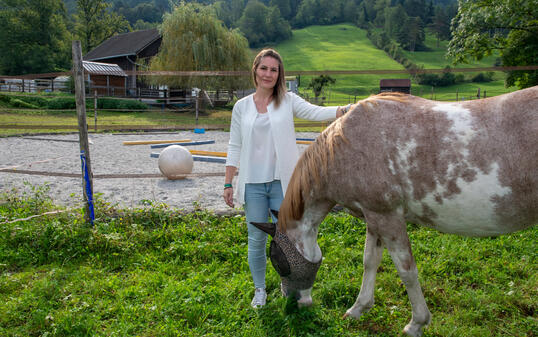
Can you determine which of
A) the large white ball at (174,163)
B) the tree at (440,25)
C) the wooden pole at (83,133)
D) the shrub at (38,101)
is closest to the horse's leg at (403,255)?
the wooden pole at (83,133)

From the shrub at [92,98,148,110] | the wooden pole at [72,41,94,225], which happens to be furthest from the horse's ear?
the shrub at [92,98,148,110]

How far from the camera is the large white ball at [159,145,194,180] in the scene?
6.41 meters

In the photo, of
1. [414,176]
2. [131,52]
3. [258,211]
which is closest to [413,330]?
[414,176]

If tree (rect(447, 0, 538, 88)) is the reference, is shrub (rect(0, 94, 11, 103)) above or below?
below

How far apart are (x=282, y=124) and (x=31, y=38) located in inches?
2064

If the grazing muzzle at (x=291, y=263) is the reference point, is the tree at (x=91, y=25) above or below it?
above

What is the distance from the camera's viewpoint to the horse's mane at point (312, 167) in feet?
7.83

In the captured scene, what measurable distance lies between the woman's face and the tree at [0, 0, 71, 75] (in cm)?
4766

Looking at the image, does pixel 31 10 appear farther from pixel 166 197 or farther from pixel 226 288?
pixel 226 288

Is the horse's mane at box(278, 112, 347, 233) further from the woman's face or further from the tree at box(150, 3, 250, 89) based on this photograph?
the tree at box(150, 3, 250, 89)

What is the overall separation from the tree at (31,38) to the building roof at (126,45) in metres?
9.86

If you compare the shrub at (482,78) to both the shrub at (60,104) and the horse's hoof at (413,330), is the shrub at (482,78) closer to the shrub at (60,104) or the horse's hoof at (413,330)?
the shrub at (60,104)

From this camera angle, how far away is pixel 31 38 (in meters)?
43.9

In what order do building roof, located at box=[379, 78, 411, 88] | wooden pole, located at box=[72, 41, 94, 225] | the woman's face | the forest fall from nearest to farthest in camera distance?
the woman's face
wooden pole, located at box=[72, 41, 94, 225]
the forest
building roof, located at box=[379, 78, 411, 88]
